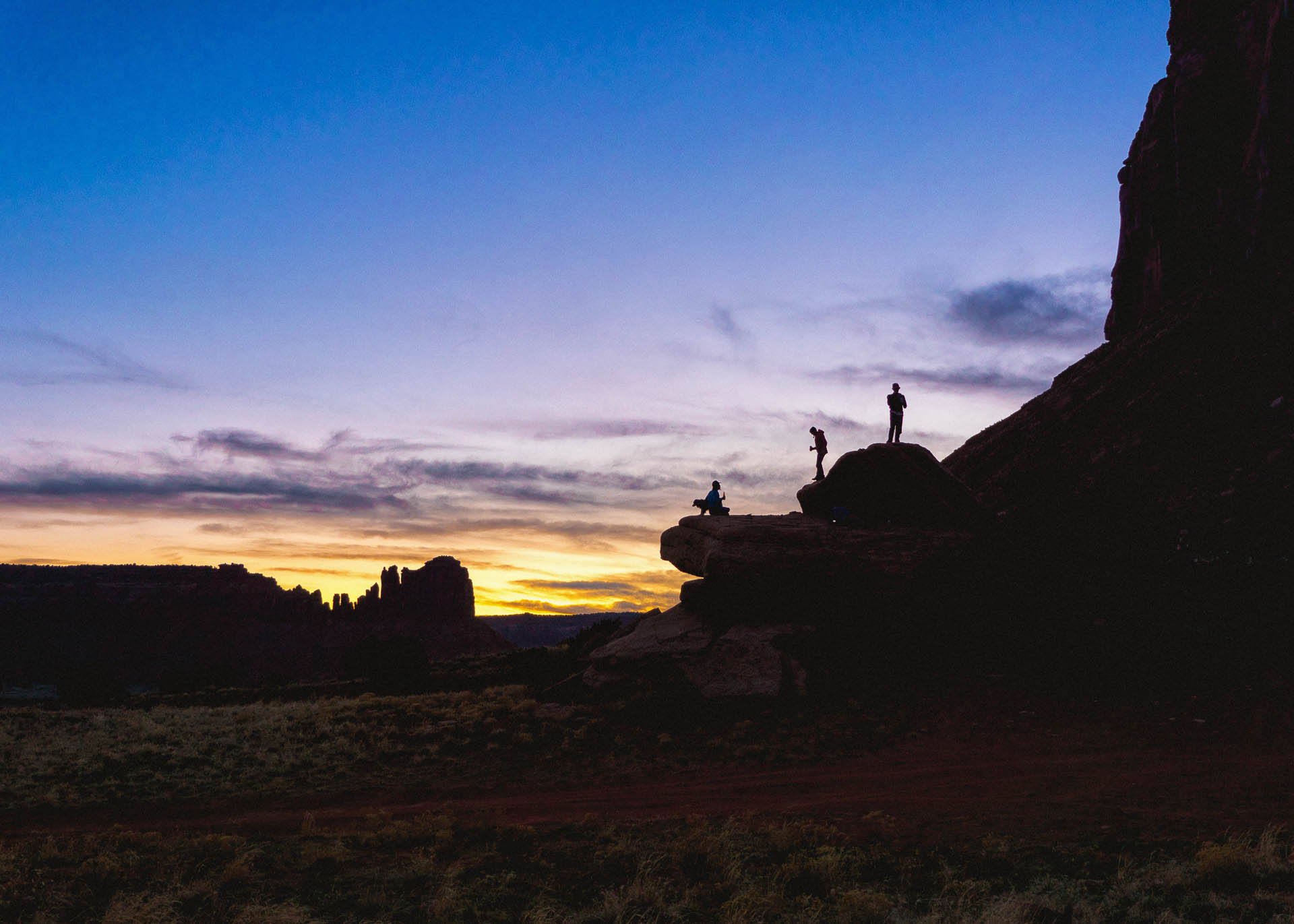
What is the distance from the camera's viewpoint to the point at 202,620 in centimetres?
13825

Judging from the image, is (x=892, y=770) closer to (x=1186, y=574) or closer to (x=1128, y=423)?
(x=1186, y=574)

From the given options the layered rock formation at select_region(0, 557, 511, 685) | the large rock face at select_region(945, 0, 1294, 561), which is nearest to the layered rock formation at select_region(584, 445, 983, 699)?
the large rock face at select_region(945, 0, 1294, 561)

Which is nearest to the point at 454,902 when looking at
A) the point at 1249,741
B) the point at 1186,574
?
the point at 1249,741

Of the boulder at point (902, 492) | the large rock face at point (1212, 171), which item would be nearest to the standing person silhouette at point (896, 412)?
the boulder at point (902, 492)

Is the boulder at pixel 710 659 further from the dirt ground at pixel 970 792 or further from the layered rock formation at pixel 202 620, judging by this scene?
the layered rock formation at pixel 202 620

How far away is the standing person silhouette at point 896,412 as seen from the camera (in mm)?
31719

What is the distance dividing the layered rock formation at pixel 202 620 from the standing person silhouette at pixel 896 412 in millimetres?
105720

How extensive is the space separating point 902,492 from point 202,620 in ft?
473

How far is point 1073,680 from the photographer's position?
23.3 metres

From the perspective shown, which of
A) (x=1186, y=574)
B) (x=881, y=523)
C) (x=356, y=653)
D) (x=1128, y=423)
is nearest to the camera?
(x=1186, y=574)

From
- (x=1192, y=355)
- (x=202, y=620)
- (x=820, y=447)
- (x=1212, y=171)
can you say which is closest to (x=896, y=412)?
(x=820, y=447)

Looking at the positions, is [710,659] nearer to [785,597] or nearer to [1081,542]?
[785,597]

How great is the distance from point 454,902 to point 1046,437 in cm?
3710

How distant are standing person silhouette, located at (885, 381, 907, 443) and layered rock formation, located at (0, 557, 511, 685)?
347 ft
